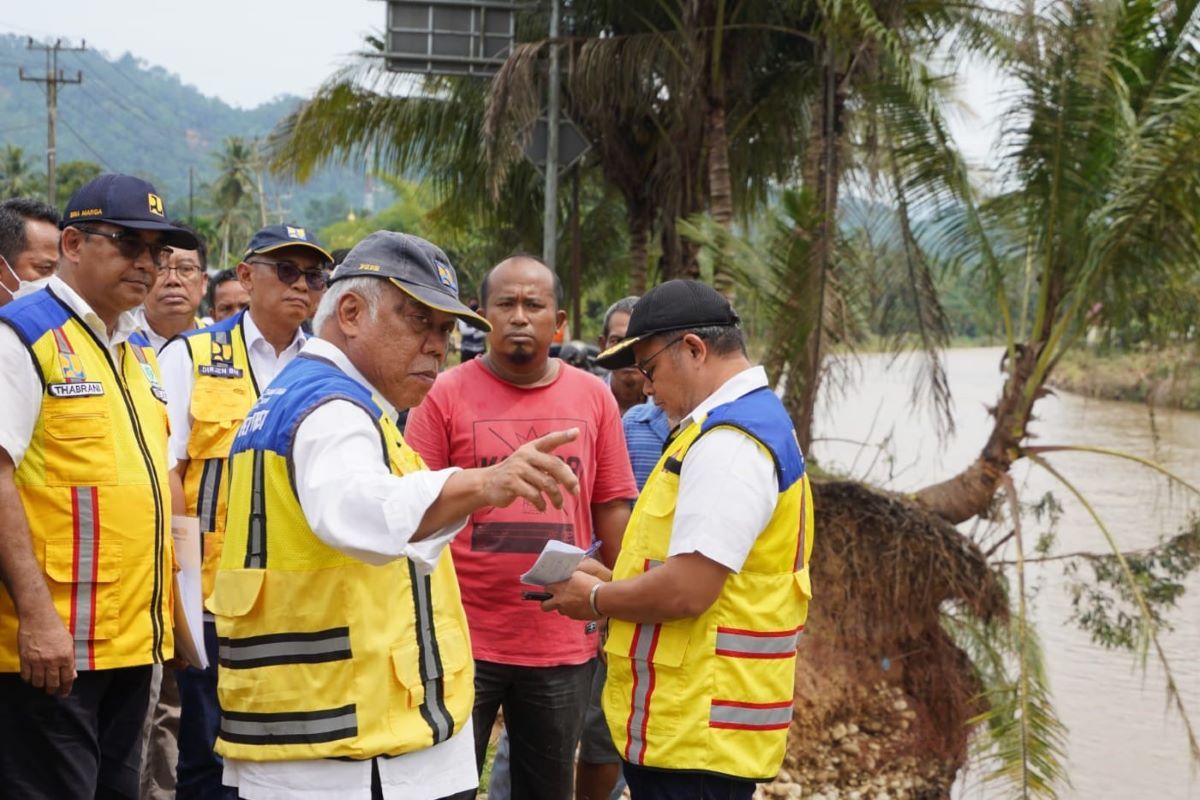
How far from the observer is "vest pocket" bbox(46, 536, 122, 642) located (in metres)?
2.92

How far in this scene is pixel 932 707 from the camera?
866 centimetres

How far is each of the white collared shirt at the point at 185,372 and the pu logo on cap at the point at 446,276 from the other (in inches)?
58.9

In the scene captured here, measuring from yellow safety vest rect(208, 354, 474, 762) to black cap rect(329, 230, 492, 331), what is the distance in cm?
20

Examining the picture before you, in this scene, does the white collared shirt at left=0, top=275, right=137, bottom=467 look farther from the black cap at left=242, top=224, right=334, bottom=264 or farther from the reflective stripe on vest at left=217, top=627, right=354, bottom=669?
the black cap at left=242, top=224, right=334, bottom=264

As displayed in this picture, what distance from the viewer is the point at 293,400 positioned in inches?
89.8

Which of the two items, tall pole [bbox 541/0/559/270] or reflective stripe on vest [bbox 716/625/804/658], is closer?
reflective stripe on vest [bbox 716/625/804/658]

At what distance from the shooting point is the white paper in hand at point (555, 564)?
9.60 feet

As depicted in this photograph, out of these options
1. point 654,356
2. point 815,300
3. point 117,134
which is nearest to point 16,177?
point 815,300

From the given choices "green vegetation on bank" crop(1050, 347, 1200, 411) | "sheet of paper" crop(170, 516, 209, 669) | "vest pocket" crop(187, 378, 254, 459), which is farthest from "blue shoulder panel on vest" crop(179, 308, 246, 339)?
"green vegetation on bank" crop(1050, 347, 1200, 411)

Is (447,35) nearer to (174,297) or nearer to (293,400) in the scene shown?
(174,297)

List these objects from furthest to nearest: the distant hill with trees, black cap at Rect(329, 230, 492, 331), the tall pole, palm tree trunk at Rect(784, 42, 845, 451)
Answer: the distant hill with trees, the tall pole, palm tree trunk at Rect(784, 42, 845, 451), black cap at Rect(329, 230, 492, 331)

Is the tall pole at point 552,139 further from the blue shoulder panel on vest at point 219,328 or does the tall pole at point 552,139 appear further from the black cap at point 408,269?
the black cap at point 408,269

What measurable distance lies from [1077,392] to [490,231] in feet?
69.2

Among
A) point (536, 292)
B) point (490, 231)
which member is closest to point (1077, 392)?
point (490, 231)
